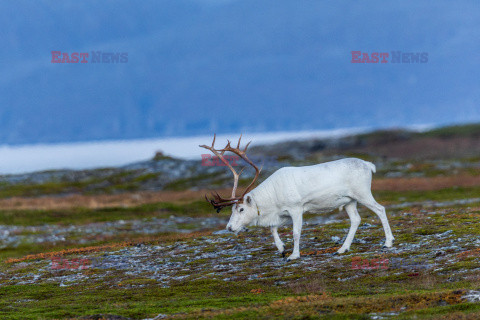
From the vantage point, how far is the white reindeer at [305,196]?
77.6 feet

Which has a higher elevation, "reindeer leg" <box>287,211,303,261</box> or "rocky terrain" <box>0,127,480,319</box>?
"reindeer leg" <box>287,211,303,261</box>

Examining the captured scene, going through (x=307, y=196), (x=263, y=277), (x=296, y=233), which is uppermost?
(x=307, y=196)

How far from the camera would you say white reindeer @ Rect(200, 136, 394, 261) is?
23641 millimetres

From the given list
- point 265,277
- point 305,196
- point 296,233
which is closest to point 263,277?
point 265,277

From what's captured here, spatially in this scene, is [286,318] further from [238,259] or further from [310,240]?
[310,240]

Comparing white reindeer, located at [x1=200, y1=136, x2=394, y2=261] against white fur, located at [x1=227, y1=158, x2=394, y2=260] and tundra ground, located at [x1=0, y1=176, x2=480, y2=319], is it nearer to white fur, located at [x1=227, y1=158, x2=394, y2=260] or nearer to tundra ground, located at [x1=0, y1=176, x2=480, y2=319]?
white fur, located at [x1=227, y1=158, x2=394, y2=260]

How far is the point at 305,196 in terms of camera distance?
77.8 feet

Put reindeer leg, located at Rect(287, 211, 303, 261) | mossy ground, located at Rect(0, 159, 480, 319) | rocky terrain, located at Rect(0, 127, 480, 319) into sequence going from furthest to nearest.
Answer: reindeer leg, located at Rect(287, 211, 303, 261)
rocky terrain, located at Rect(0, 127, 480, 319)
mossy ground, located at Rect(0, 159, 480, 319)

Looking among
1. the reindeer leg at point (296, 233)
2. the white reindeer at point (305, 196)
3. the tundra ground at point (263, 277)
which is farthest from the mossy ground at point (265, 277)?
the white reindeer at point (305, 196)

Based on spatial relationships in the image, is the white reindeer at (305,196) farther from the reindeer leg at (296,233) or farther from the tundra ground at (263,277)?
the tundra ground at (263,277)

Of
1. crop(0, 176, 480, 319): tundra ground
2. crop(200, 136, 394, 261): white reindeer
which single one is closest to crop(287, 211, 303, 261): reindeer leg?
crop(200, 136, 394, 261): white reindeer

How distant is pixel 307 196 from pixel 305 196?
8 cm

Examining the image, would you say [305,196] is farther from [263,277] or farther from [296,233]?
[263,277]

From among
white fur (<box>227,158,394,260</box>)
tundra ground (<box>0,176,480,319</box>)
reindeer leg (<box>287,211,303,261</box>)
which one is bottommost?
tundra ground (<box>0,176,480,319</box>)
